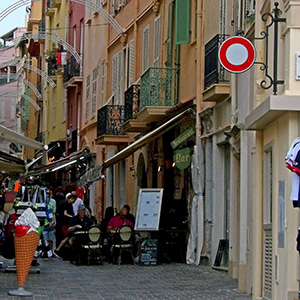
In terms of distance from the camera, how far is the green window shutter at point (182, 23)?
2533cm

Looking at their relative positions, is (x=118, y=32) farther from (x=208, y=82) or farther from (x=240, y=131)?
(x=240, y=131)

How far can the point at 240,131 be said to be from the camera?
18.9 metres

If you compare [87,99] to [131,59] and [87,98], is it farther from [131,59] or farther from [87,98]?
[131,59]

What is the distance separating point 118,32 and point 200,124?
11474mm

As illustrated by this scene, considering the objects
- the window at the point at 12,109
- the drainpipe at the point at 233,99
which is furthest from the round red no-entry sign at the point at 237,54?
the window at the point at 12,109

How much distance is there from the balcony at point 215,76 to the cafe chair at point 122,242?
12.4ft

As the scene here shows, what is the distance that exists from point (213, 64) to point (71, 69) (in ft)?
80.8

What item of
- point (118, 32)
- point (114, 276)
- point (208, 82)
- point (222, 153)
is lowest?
point (114, 276)

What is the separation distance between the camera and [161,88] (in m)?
27.0

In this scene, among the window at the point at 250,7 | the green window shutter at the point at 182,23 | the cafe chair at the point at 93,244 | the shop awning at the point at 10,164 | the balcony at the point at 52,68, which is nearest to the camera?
the window at the point at 250,7

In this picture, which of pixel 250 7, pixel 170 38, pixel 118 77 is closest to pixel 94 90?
pixel 118 77

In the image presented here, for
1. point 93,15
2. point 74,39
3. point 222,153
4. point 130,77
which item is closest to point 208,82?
point 222,153

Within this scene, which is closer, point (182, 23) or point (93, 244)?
point (93, 244)

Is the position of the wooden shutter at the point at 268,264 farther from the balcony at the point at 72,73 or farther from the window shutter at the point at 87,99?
the balcony at the point at 72,73
